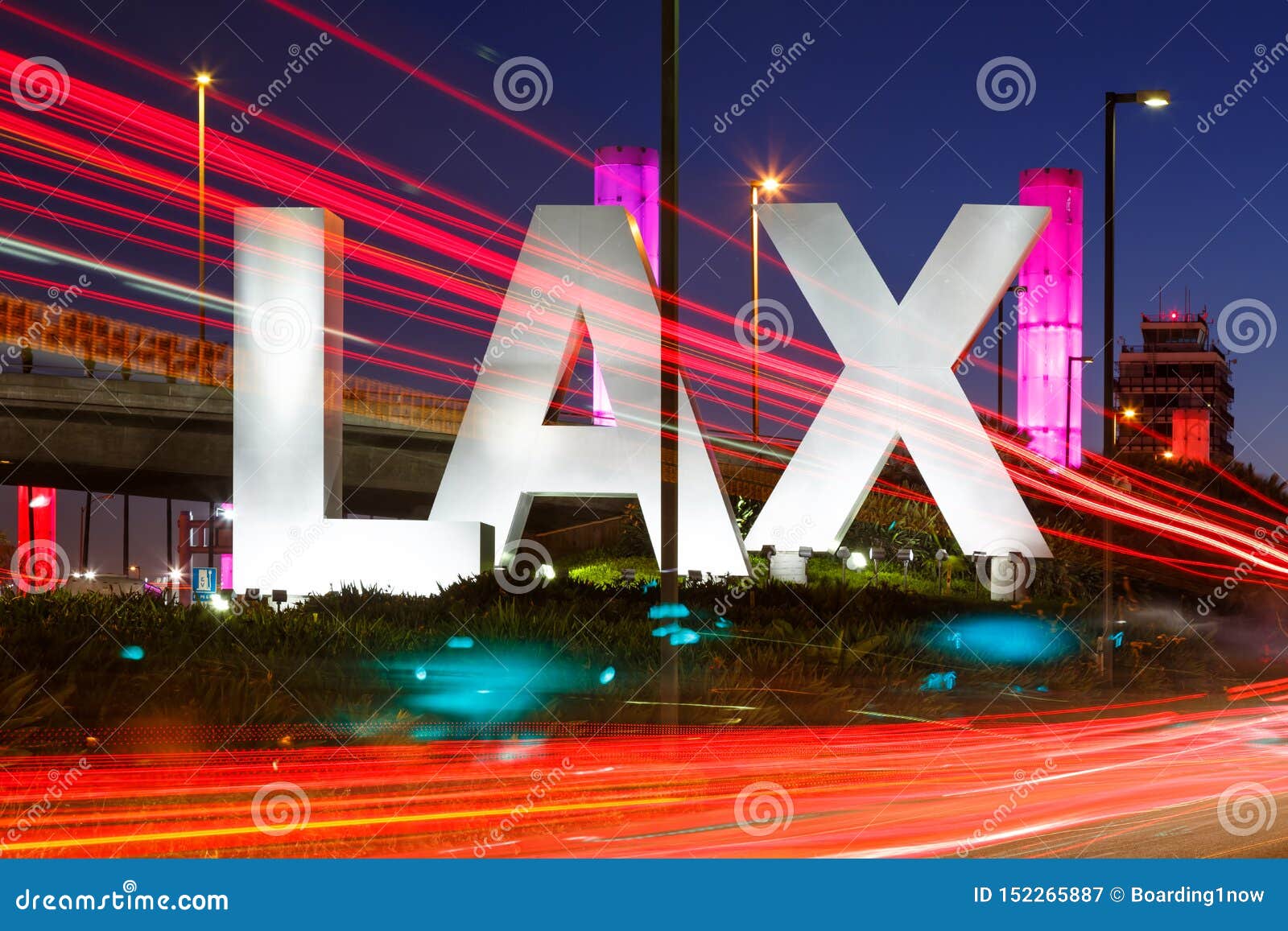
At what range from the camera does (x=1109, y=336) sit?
19.4 m

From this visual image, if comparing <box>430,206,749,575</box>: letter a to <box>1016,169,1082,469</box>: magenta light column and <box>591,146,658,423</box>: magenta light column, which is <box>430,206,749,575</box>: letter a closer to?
<box>591,146,658,423</box>: magenta light column

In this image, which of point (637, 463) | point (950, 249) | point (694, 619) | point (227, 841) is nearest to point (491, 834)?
point (227, 841)

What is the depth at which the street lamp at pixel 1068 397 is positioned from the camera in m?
38.2

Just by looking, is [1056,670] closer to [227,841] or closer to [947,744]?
[947,744]

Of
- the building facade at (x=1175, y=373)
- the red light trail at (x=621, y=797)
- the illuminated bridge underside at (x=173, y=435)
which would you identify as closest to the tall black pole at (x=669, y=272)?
the red light trail at (x=621, y=797)

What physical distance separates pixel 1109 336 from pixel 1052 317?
19.6m

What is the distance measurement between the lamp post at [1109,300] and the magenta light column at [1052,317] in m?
18.3

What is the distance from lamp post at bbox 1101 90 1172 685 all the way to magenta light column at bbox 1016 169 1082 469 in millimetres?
18284

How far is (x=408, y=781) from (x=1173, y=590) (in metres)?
17.9

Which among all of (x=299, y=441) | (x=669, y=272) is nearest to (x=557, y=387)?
(x=299, y=441)

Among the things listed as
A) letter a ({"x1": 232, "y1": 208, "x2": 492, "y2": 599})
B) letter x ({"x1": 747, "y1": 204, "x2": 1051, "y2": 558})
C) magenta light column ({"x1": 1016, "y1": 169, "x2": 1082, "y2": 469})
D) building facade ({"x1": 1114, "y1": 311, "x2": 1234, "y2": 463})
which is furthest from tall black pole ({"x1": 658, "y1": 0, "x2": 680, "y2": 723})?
building facade ({"x1": 1114, "y1": 311, "x2": 1234, "y2": 463})

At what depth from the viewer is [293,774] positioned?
9.52 m

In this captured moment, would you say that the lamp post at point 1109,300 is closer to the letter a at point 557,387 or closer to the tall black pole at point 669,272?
the letter a at point 557,387

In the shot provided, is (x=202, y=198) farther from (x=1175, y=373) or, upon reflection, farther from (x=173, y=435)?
(x=1175, y=373)
